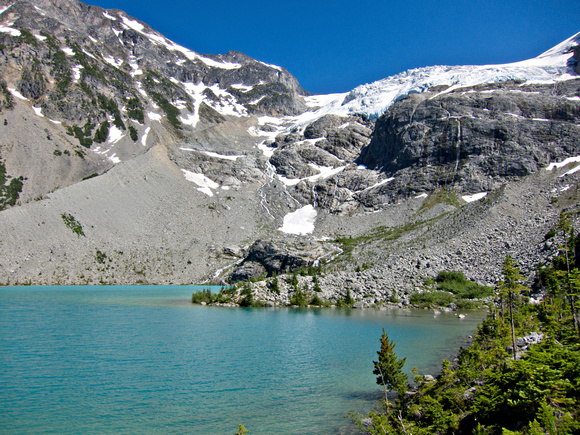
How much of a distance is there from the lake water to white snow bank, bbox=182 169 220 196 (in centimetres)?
9593

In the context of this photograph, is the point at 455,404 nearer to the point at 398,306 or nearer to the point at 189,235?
the point at 398,306

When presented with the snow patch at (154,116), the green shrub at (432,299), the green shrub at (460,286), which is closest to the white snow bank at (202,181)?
the snow patch at (154,116)

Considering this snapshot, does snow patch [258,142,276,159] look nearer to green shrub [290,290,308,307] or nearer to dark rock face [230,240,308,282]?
dark rock face [230,240,308,282]

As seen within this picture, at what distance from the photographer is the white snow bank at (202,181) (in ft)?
451

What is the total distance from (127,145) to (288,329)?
146 m

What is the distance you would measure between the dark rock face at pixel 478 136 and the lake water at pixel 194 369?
8456 cm

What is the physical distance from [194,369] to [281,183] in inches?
5155

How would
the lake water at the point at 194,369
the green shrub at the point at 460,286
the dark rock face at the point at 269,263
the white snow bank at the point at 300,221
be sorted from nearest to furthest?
the lake water at the point at 194,369 → the green shrub at the point at 460,286 → the dark rock face at the point at 269,263 → the white snow bank at the point at 300,221

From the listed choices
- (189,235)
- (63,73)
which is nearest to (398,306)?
(189,235)

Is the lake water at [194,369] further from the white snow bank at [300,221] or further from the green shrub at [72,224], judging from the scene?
the white snow bank at [300,221]

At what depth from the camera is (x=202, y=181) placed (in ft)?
468

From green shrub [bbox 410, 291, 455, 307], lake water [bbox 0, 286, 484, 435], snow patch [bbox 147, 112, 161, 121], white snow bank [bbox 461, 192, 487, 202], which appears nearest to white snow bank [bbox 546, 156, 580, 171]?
white snow bank [bbox 461, 192, 487, 202]

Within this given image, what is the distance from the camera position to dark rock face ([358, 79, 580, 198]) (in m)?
111

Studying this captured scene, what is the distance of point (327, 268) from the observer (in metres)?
83.4
